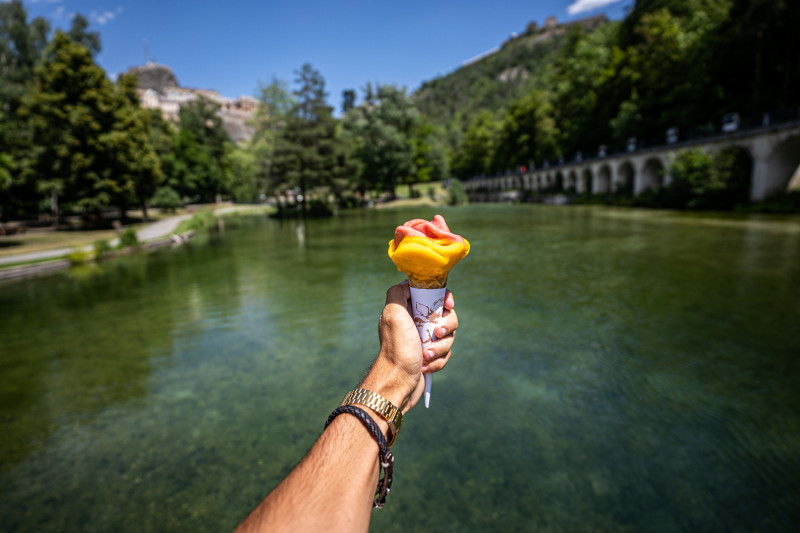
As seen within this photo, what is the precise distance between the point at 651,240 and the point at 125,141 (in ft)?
110

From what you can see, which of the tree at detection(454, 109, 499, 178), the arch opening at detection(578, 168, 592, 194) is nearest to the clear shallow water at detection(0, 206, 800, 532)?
the arch opening at detection(578, 168, 592, 194)

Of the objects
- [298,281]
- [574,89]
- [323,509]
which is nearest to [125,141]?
[298,281]

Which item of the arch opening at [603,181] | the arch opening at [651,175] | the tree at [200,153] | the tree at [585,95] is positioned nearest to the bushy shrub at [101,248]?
the tree at [200,153]

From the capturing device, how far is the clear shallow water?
3.83 metres

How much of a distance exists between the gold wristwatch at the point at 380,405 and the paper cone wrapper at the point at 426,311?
0.25 m

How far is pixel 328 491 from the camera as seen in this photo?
3.80 feet

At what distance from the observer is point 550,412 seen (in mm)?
5266

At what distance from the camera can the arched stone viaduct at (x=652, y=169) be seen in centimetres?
2725

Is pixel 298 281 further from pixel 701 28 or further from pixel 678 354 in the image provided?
pixel 701 28

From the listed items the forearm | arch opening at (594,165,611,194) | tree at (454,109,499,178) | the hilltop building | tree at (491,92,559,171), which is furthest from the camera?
the hilltop building

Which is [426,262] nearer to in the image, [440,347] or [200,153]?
[440,347]

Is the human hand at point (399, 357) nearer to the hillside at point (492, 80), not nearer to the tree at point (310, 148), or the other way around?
the tree at point (310, 148)

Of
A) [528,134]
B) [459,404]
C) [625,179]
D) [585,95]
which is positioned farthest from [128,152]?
[528,134]

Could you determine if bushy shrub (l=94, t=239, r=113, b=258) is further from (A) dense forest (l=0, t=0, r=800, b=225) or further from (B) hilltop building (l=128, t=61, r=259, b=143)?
(B) hilltop building (l=128, t=61, r=259, b=143)
